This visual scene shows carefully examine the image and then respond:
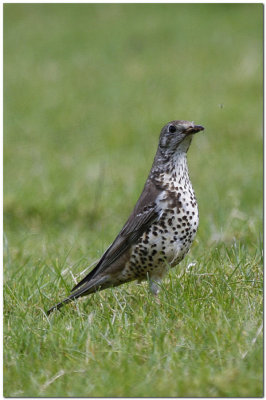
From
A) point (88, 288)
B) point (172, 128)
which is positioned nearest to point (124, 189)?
point (172, 128)

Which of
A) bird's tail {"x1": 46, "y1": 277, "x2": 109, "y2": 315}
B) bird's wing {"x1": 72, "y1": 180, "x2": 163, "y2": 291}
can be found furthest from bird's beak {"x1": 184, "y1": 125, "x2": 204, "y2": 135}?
bird's tail {"x1": 46, "y1": 277, "x2": 109, "y2": 315}

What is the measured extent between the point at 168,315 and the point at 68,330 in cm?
58

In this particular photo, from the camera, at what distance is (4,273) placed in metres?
5.71

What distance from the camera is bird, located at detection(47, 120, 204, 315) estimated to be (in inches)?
187

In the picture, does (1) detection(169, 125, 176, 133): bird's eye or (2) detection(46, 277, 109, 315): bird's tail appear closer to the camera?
(2) detection(46, 277, 109, 315): bird's tail

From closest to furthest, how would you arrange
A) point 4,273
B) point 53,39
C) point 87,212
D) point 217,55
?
point 4,273 → point 87,212 → point 217,55 → point 53,39

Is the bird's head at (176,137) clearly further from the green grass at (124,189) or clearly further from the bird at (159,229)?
the green grass at (124,189)

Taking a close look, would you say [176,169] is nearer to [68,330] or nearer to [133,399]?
[68,330]

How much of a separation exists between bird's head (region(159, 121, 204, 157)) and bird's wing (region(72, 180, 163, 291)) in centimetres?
25

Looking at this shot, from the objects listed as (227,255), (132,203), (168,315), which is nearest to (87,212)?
(132,203)

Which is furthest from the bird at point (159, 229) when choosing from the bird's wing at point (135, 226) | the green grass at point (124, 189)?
the green grass at point (124, 189)

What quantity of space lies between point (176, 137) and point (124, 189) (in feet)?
13.9

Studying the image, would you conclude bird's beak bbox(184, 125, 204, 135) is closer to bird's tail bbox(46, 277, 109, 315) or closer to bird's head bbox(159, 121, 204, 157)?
bird's head bbox(159, 121, 204, 157)

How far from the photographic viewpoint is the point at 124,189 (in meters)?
9.16
